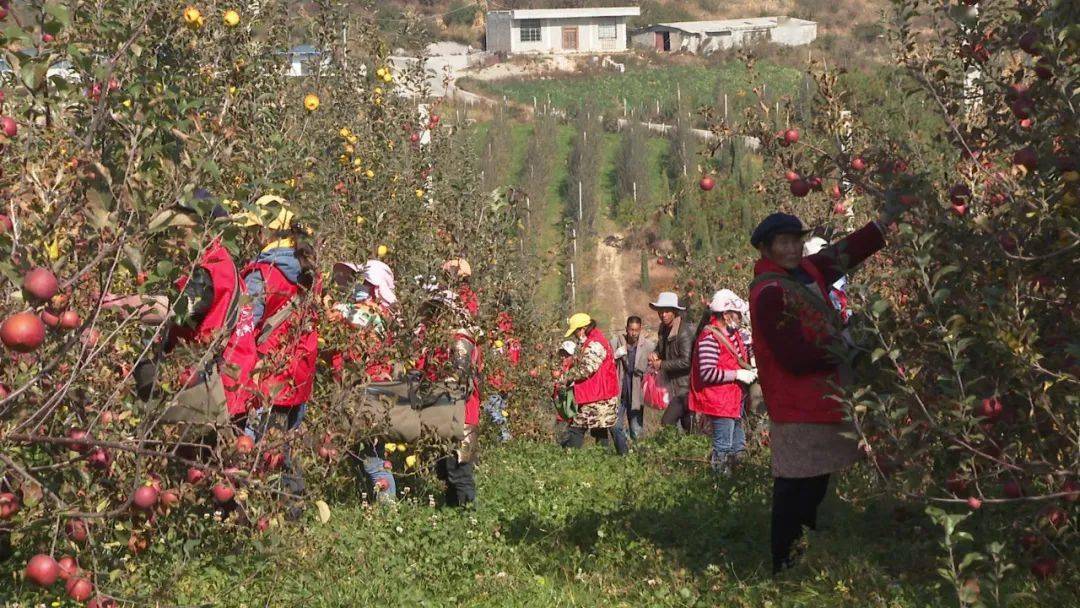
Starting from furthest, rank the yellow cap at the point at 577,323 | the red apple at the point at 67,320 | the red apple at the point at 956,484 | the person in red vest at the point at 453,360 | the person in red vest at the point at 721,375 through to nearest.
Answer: the yellow cap at the point at 577,323 → the person in red vest at the point at 721,375 → the person in red vest at the point at 453,360 → the red apple at the point at 956,484 → the red apple at the point at 67,320

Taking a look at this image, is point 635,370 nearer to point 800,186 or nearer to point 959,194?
point 800,186

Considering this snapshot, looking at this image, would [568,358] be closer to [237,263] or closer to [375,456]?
[375,456]

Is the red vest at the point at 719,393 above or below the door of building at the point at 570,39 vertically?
above

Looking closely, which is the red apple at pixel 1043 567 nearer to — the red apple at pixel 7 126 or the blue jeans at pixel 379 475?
the red apple at pixel 7 126

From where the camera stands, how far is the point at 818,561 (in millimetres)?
5359

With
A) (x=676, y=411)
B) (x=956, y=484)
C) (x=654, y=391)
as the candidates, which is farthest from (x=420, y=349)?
(x=654, y=391)

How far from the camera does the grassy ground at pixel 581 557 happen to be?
5320mm

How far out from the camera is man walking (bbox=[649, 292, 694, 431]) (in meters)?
12.6

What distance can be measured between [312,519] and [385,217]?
3.13 meters

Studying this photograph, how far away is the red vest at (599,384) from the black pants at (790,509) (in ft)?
20.6

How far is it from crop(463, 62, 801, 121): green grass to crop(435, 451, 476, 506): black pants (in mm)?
65878

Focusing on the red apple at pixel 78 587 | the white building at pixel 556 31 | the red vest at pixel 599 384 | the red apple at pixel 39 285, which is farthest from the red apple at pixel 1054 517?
the white building at pixel 556 31

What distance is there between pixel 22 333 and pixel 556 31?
96.6 metres

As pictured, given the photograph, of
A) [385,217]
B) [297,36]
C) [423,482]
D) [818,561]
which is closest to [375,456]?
[423,482]
